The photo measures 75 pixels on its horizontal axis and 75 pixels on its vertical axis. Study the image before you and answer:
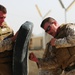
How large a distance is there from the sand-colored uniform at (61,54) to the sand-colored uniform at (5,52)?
651 millimetres

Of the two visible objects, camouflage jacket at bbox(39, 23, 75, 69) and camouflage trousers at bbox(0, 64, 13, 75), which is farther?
camouflage trousers at bbox(0, 64, 13, 75)

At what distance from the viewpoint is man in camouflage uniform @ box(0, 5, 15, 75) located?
4883mm

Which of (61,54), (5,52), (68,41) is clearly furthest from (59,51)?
(5,52)

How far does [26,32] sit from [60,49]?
2.28 feet

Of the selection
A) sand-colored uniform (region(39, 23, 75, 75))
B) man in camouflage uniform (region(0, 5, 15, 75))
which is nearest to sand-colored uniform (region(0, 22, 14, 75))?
man in camouflage uniform (region(0, 5, 15, 75))

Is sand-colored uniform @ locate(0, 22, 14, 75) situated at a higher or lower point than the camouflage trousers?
higher

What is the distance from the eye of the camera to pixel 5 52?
5.00 metres

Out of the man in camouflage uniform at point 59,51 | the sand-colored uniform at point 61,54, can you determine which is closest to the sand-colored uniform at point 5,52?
the man in camouflage uniform at point 59,51

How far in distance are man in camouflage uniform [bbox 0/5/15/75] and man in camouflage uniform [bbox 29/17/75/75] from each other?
0.43 m

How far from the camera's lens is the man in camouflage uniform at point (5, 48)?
4.88 meters

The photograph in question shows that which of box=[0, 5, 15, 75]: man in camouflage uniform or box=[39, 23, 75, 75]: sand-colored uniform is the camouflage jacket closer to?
box=[39, 23, 75, 75]: sand-colored uniform

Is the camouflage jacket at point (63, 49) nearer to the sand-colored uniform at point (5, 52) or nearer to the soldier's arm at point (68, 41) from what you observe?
the soldier's arm at point (68, 41)

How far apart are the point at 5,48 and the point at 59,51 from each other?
847mm

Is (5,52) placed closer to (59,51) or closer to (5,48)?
(5,48)
